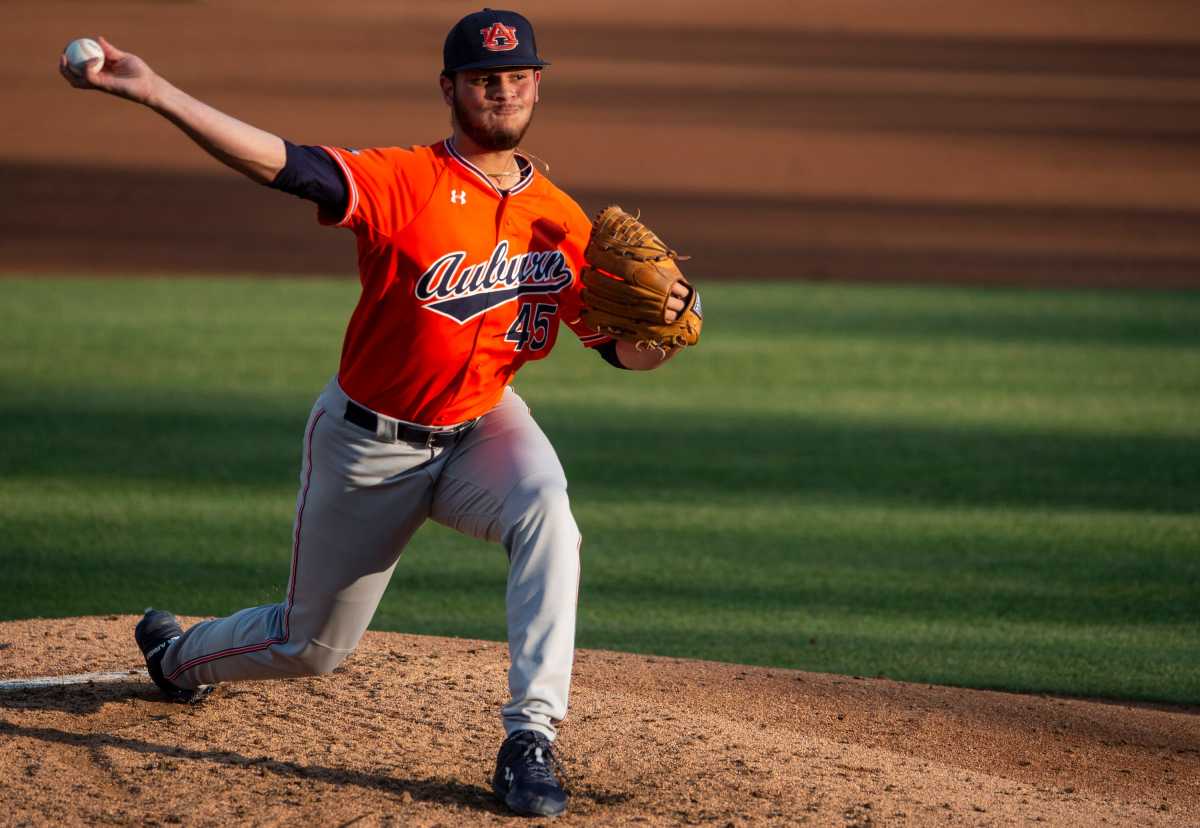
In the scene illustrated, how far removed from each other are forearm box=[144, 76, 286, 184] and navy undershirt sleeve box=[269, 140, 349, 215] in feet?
0.09

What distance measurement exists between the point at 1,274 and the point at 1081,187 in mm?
12253

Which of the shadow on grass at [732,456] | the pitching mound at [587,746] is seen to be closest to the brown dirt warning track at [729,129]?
the shadow on grass at [732,456]

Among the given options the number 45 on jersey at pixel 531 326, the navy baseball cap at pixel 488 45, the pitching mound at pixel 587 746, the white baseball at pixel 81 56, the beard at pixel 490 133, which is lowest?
the pitching mound at pixel 587 746

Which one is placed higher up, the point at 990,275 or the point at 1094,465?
the point at 990,275

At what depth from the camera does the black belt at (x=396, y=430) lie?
3729 millimetres

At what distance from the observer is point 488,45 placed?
3.73m

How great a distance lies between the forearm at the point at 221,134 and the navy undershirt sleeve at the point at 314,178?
0.09 ft

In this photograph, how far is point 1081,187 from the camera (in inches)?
754

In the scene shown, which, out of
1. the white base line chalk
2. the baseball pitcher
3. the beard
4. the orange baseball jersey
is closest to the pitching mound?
the white base line chalk

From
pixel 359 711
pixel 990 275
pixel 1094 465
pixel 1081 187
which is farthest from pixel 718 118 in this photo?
pixel 359 711

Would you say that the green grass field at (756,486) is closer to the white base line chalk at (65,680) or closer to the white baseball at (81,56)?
the white base line chalk at (65,680)

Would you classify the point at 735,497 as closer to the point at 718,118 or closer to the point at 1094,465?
the point at 1094,465

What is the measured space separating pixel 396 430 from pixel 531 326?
41cm

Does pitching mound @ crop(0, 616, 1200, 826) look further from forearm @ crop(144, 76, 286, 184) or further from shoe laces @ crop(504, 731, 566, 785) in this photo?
forearm @ crop(144, 76, 286, 184)
